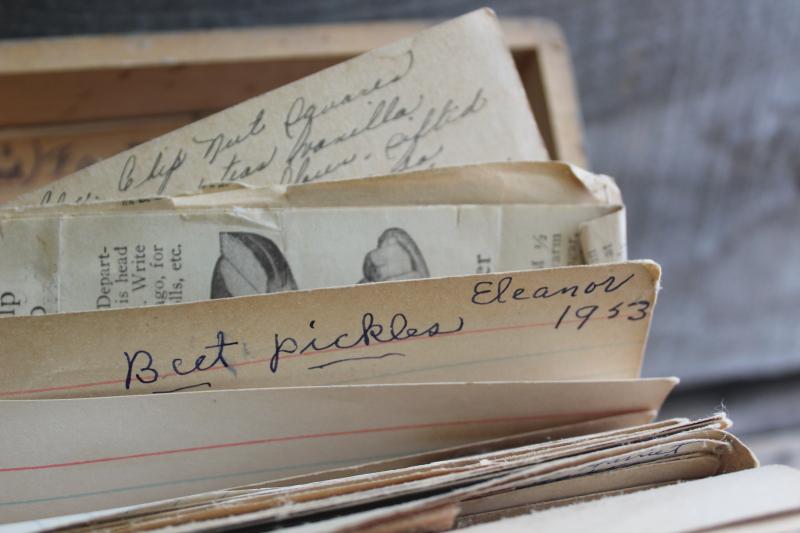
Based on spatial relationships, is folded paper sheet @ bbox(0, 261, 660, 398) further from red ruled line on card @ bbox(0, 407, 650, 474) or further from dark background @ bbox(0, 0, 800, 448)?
dark background @ bbox(0, 0, 800, 448)

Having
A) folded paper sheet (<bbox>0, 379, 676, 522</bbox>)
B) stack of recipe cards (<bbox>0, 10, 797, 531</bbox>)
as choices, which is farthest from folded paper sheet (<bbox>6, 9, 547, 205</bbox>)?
folded paper sheet (<bbox>0, 379, 676, 522</bbox>)

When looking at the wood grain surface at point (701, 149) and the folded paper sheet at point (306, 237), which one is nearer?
the folded paper sheet at point (306, 237)

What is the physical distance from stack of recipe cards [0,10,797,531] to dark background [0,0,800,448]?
0.72 ft

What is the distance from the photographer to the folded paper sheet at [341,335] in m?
0.28

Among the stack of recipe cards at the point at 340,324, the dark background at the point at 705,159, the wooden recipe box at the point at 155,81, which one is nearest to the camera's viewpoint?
the stack of recipe cards at the point at 340,324

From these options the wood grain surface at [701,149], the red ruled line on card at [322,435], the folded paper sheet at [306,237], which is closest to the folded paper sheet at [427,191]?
the folded paper sheet at [306,237]

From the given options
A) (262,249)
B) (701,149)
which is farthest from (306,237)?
(701,149)

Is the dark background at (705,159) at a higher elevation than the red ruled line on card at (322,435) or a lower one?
higher

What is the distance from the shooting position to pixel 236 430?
30cm

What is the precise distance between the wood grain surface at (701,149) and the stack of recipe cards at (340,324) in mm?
220

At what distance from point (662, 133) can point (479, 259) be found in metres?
0.35

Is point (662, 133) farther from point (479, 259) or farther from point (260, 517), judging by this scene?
point (260, 517)

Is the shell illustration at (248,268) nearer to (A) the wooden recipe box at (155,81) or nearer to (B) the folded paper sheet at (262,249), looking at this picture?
(B) the folded paper sheet at (262,249)

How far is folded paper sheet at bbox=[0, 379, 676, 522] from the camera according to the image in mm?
279
